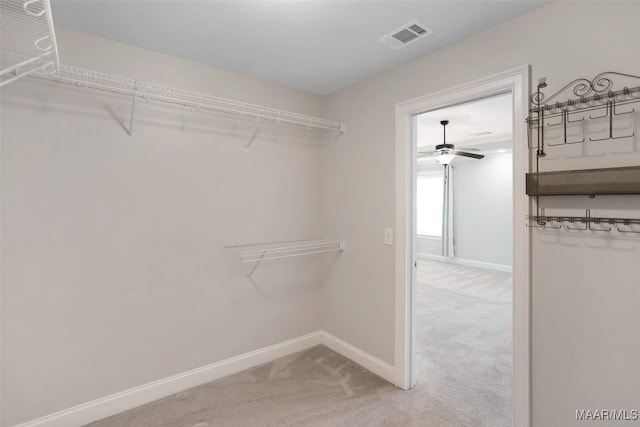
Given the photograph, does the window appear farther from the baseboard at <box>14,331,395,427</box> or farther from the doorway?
the baseboard at <box>14,331,395,427</box>

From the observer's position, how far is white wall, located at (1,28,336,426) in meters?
1.85

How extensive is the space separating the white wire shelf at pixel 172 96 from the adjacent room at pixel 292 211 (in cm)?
2

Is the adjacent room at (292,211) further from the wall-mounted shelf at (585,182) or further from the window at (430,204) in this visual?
the window at (430,204)

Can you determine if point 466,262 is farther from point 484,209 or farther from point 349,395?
point 349,395

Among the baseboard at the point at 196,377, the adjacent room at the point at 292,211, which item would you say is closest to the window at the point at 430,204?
the adjacent room at the point at 292,211

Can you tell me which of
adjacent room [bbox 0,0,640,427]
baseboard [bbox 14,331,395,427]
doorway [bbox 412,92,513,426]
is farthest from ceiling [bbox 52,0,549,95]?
baseboard [bbox 14,331,395,427]

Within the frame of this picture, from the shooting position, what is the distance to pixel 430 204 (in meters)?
8.02

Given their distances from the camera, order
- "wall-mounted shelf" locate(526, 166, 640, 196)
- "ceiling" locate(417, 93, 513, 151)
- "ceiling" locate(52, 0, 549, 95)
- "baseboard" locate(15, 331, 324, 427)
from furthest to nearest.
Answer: "ceiling" locate(417, 93, 513, 151) < "baseboard" locate(15, 331, 324, 427) < "ceiling" locate(52, 0, 549, 95) < "wall-mounted shelf" locate(526, 166, 640, 196)

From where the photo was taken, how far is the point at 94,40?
201 cm

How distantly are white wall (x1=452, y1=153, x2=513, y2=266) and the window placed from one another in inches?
19.8

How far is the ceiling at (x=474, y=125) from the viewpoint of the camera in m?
3.97

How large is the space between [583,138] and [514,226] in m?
0.55

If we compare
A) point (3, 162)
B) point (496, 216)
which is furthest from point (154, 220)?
point (496, 216)

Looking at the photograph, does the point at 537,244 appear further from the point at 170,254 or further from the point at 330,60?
the point at 170,254
